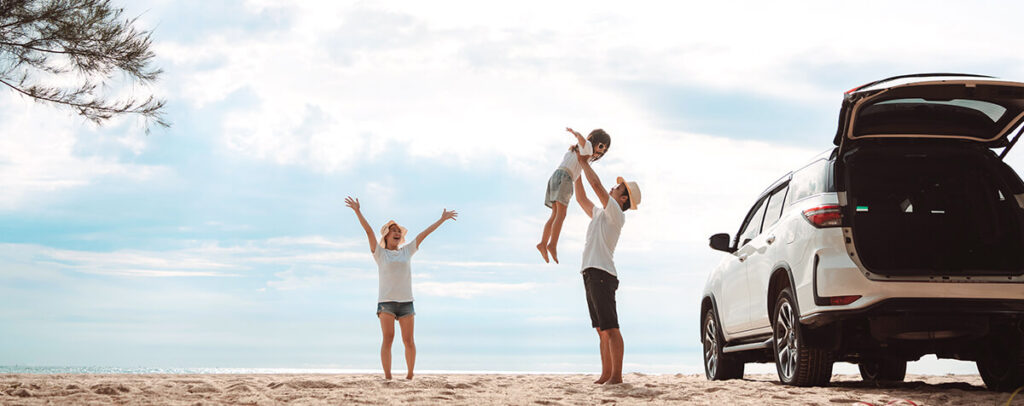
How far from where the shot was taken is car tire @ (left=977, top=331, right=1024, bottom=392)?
667 centimetres

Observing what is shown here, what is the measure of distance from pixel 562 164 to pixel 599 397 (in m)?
2.61

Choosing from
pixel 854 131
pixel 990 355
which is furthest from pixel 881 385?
pixel 854 131

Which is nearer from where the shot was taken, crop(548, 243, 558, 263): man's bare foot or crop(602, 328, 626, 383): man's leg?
crop(602, 328, 626, 383): man's leg

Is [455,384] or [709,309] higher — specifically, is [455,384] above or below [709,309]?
below

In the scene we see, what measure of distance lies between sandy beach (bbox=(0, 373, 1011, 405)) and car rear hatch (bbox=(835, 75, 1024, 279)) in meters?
1.04

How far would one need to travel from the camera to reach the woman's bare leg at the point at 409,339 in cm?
841

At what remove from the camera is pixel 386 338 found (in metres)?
8.46

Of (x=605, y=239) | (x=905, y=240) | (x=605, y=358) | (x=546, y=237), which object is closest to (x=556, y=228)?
(x=546, y=237)

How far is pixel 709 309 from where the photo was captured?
30.7ft

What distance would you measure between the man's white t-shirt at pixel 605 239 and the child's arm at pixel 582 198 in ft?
0.88

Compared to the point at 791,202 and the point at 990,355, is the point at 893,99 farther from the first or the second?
the point at 990,355

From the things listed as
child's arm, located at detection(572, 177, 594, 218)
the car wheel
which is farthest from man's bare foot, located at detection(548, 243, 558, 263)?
the car wheel

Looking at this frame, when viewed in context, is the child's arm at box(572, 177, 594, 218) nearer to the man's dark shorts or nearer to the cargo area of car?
the man's dark shorts

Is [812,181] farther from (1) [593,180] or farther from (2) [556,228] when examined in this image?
(2) [556,228]
